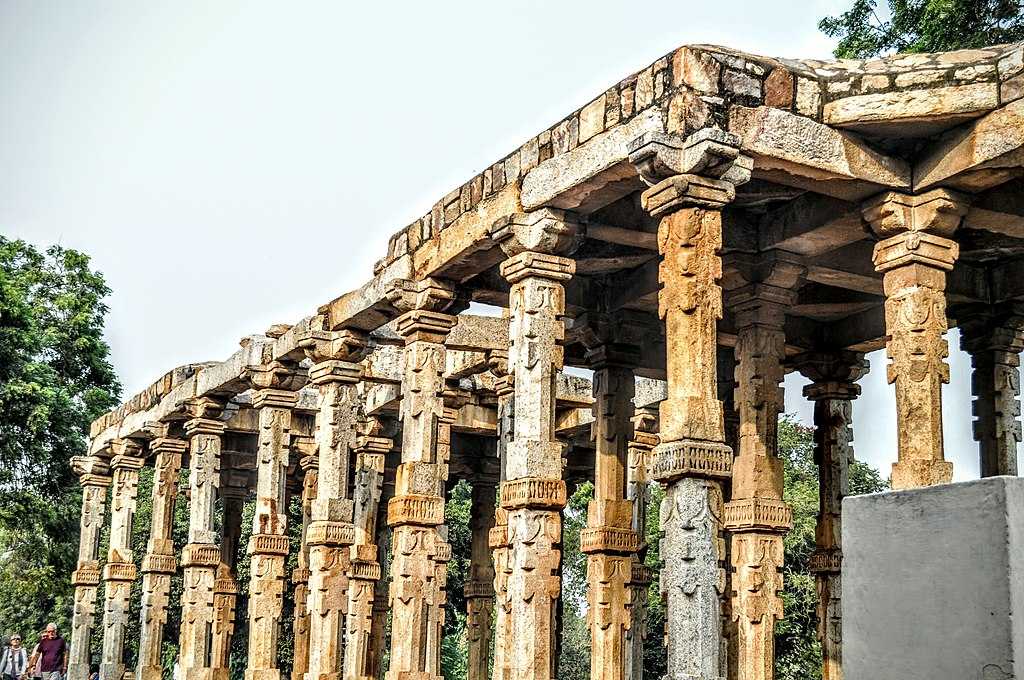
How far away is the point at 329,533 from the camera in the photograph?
15016mm

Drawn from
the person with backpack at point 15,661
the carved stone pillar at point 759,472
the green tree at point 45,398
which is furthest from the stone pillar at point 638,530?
the green tree at point 45,398

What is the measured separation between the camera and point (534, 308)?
36.5 ft

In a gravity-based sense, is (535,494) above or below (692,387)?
below

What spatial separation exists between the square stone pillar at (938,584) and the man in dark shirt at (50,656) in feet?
59.2

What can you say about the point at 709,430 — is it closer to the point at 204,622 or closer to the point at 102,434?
the point at 204,622

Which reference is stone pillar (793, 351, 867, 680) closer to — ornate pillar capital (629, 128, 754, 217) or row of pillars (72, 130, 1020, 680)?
row of pillars (72, 130, 1020, 680)

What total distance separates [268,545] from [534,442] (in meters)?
6.95

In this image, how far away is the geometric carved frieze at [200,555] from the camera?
61.2 feet

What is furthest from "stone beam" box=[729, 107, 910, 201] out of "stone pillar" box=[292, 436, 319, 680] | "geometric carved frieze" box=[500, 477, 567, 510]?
"stone pillar" box=[292, 436, 319, 680]

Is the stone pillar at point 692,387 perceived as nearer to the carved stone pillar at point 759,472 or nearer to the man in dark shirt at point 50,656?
the carved stone pillar at point 759,472

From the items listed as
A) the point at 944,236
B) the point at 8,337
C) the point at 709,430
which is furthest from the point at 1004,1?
the point at 8,337

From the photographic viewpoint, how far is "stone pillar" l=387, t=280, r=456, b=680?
1295 cm

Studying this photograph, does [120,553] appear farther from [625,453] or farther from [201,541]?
[625,453]

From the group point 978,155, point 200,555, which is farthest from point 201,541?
point 978,155
